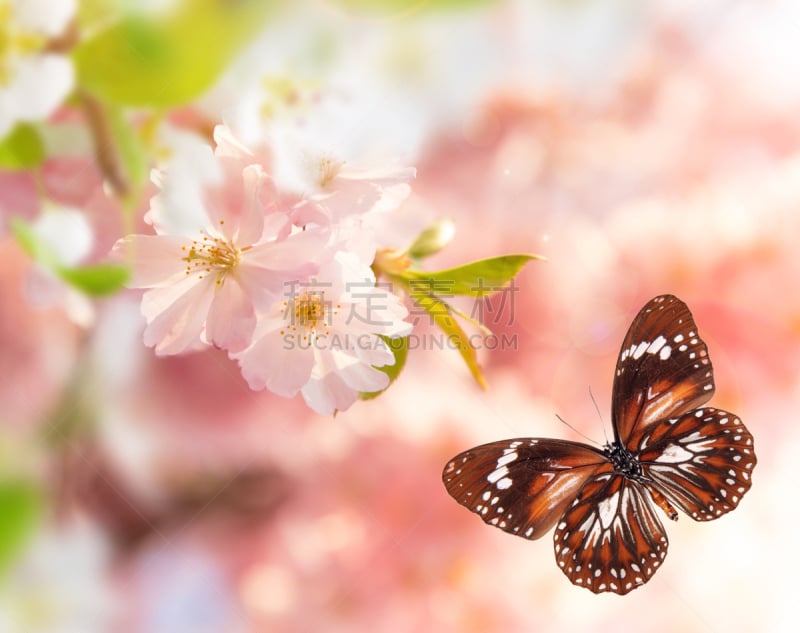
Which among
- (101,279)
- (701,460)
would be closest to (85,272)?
(101,279)

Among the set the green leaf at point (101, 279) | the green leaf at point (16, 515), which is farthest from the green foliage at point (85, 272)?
the green leaf at point (16, 515)

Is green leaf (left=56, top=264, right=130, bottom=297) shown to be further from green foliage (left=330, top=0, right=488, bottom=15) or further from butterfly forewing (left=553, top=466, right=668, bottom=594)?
butterfly forewing (left=553, top=466, right=668, bottom=594)

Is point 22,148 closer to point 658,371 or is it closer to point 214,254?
point 214,254

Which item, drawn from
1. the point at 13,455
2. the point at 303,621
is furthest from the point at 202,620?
the point at 13,455

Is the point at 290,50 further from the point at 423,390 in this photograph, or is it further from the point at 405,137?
the point at 423,390

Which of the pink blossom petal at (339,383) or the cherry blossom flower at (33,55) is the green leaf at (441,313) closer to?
the pink blossom petal at (339,383)

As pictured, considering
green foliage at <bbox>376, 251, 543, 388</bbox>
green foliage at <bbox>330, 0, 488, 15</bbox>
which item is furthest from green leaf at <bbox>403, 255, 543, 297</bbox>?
green foliage at <bbox>330, 0, 488, 15</bbox>
